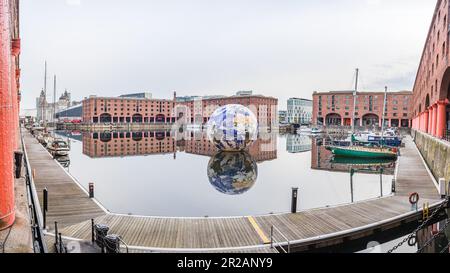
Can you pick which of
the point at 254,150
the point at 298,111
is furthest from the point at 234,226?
the point at 298,111

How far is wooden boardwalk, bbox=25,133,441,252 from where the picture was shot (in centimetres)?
802

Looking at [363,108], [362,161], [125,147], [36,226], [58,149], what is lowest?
[362,161]

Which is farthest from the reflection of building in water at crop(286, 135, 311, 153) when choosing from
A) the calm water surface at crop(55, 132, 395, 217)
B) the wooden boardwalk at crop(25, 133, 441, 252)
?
the wooden boardwalk at crop(25, 133, 441, 252)

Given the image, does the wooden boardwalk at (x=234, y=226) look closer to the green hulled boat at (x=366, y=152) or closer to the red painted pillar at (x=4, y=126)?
the red painted pillar at (x=4, y=126)

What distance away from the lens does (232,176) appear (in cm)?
2120

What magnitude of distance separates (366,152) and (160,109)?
104m

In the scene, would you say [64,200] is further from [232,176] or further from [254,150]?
[254,150]

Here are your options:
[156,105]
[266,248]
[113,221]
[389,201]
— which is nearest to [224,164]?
[389,201]

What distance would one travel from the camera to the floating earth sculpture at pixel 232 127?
2880 cm

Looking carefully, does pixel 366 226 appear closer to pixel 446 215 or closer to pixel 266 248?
pixel 266 248

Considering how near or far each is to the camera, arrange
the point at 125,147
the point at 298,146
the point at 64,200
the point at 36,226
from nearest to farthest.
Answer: the point at 36,226, the point at 64,200, the point at 125,147, the point at 298,146

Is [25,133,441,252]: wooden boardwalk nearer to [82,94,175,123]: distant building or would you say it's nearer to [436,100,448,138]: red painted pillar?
[436,100,448,138]: red painted pillar

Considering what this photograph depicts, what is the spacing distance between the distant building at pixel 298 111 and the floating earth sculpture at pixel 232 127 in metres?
143
